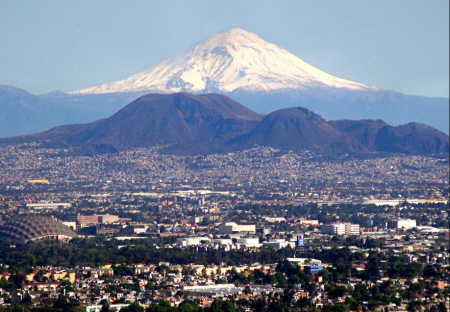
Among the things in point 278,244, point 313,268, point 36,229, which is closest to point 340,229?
point 278,244

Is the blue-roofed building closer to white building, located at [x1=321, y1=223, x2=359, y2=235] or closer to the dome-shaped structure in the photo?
the dome-shaped structure

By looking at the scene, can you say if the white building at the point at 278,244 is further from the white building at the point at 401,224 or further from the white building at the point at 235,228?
the white building at the point at 401,224

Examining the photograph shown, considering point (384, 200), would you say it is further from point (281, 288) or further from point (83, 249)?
point (281, 288)

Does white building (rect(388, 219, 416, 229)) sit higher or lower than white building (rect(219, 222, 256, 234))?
higher

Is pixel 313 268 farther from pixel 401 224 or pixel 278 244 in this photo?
pixel 401 224

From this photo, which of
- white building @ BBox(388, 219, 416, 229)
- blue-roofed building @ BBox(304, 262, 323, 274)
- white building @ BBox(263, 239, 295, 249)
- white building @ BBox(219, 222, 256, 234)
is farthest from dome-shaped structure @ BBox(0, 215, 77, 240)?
blue-roofed building @ BBox(304, 262, 323, 274)

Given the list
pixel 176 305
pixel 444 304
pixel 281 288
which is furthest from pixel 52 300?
pixel 444 304
